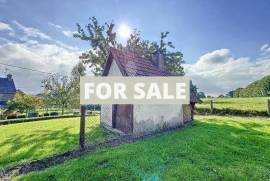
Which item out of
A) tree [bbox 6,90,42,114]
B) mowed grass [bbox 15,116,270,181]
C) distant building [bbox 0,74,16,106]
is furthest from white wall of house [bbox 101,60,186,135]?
distant building [bbox 0,74,16,106]

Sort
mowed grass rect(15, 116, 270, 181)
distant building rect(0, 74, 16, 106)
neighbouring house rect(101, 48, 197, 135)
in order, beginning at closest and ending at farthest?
1. mowed grass rect(15, 116, 270, 181)
2. neighbouring house rect(101, 48, 197, 135)
3. distant building rect(0, 74, 16, 106)

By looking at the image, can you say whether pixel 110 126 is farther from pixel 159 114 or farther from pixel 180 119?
pixel 180 119

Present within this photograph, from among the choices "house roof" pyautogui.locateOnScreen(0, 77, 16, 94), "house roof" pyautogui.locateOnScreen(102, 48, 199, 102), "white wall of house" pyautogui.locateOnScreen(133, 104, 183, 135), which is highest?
"house roof" pyautogui.locateOnScreen(0, 77, 16, 94)

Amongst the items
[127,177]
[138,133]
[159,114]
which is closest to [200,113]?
[159,114]

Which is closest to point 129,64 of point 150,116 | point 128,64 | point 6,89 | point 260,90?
point 128,64

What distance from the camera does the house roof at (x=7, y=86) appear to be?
190ft

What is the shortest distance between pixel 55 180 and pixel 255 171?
17.2ft

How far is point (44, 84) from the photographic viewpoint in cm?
3991

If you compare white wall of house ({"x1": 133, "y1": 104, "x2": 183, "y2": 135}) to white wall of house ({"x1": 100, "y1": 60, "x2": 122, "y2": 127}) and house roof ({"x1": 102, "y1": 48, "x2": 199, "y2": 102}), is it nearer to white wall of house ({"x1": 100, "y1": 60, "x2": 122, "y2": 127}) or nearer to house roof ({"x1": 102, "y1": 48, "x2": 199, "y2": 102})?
house roof ({"x1": 102, "y1": 48, "x2": 199, "y2": 102})

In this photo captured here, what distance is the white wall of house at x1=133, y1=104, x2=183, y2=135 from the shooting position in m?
10.9

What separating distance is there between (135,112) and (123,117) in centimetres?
143

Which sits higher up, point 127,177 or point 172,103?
point 172,103

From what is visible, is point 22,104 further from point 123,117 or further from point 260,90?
point 260,90

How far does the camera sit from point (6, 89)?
5838 cm
